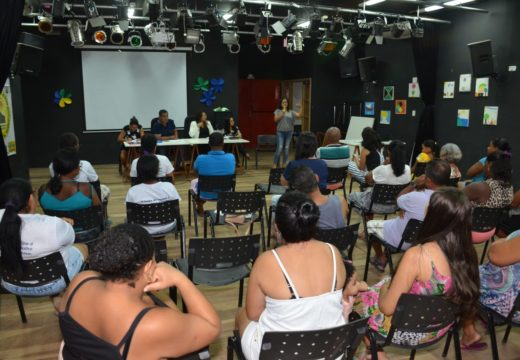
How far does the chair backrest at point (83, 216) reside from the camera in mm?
3209

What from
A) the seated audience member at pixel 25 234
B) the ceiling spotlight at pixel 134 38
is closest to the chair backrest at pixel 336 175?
the seated audience member at pixel 25 234

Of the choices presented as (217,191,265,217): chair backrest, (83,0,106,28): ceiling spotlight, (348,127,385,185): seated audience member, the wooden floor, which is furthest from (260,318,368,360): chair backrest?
(83,0,106,28): ceiling spotlight

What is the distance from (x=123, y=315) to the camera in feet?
4.24

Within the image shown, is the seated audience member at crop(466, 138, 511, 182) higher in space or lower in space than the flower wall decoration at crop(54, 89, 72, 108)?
lower

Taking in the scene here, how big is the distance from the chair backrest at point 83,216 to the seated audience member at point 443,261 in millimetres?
2350

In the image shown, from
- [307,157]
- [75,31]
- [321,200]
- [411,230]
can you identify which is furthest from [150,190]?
A: [75,31]

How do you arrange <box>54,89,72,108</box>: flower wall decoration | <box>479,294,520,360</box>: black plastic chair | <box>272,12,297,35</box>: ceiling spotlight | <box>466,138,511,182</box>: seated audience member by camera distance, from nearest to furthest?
<box>479,294,520,360</box>: black plastic chair < <box>466,138,511,182</box>: seated audience member < <box>272,12,297,35</box>: ceiling spotlight < <box>54,89,72,108</box>: flower wall decoration

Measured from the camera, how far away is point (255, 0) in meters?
6.20

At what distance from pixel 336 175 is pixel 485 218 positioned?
2.09 meters

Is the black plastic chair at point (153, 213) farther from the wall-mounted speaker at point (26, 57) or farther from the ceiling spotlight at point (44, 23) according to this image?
the wall-mounted speaker at point (26, 57)

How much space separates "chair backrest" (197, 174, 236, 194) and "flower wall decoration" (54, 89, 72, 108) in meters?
6.30

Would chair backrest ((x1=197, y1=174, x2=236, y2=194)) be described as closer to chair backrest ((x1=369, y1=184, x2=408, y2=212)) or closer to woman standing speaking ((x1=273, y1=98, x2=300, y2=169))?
chair backrest ((x1=369, y1=184, x2=408, y2=212))

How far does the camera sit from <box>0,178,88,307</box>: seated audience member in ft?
7.52

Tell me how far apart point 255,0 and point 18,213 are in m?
4.96
